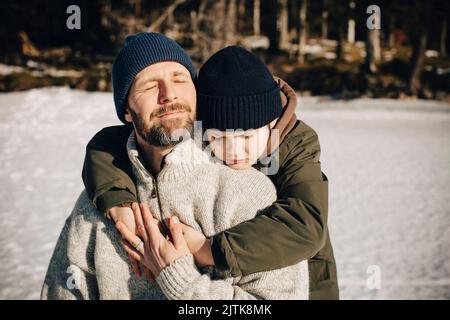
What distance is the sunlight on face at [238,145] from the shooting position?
1705 millimetres

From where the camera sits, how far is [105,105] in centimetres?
1341

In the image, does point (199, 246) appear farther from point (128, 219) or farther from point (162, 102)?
point (162, 102)

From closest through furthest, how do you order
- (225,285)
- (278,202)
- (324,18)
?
(225,285) < (278,202) < (324,18)

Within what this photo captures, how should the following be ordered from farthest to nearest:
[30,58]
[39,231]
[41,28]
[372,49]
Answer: [41,28] → [30,58] → [372,49] → [39,231]

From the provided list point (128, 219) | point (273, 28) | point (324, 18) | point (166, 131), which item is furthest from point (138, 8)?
point (128, 219)

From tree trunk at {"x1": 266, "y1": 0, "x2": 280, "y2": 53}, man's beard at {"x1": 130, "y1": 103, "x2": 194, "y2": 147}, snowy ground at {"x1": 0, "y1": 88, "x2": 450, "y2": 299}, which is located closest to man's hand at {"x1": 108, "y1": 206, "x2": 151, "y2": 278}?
man's beard at {"x1": 130, "y1": 103, "x2": 194, "y2": 147}

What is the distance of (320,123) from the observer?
11.7 m

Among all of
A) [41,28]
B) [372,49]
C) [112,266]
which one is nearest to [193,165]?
[112,266]

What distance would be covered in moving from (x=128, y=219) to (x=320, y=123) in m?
10.6

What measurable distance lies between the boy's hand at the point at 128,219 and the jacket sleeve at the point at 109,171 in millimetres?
24

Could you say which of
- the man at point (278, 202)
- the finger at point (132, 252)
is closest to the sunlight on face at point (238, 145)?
the man at point (278, 202)

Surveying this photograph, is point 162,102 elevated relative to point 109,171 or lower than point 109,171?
elevated
